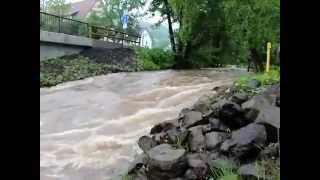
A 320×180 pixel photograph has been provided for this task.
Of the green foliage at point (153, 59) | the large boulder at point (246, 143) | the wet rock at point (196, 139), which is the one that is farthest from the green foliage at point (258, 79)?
the green foliage at point (153, 59)

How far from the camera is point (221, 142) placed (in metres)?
2.89

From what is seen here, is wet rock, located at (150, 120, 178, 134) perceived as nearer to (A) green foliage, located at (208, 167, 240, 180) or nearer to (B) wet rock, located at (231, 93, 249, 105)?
(B) wet rock, located at (231, 93, 249, 105)

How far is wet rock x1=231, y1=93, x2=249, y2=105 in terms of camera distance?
10.7 ft

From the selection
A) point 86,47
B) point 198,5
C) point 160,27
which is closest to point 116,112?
point 160,27

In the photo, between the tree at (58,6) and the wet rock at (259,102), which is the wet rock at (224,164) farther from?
the tree at (58,6)

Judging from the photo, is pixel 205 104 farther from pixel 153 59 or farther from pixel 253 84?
pixel 153 59

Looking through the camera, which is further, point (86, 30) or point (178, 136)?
point (86, 30)

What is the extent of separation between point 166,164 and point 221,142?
1.66 ft

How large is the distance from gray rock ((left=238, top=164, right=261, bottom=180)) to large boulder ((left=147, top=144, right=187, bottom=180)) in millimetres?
360

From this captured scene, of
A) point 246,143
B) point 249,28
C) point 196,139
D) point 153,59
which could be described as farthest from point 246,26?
point 153,59

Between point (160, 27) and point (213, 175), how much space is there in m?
1.73

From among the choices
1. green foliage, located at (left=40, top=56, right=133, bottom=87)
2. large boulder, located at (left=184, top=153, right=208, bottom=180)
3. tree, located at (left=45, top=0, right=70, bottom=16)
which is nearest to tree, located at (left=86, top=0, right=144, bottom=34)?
tree, located at (left=45, top=0, right=70, bottom=16)
